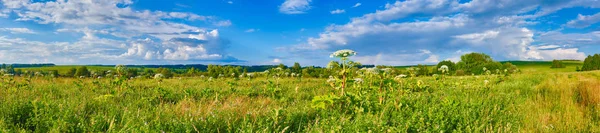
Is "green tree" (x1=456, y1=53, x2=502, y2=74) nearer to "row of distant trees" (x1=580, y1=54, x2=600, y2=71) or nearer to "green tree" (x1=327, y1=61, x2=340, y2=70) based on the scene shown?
"row of distant trees" (x1=580, y1=54, x2=600, y2=71)

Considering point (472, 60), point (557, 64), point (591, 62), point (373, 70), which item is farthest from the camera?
point (472, 60)

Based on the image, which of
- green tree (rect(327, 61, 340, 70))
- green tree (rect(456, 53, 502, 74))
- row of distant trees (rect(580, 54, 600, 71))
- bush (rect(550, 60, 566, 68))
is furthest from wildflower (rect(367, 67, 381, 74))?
bush (rect(550, 60, 566, 68))

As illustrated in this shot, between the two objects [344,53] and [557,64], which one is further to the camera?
[557,64]

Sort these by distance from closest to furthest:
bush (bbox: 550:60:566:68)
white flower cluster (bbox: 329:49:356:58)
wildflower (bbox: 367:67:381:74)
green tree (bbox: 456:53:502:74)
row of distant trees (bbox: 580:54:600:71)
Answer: white flower cluster (bbox: 329:49:356:58)
wildflower (bbox: 367:67:381:74)
row of distant trees (bbox: 580:54:600:71)
green tree (bbox: 456:53:502:74)
bush (bbox: 550:60:566:68)

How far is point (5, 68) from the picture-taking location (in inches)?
460

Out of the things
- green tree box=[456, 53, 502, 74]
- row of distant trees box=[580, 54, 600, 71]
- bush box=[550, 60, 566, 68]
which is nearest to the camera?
row of distant trees box=[580, 54, 600, 71]

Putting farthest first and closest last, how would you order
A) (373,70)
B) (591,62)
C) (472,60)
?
(472,60) < (591,62) < (373,70)

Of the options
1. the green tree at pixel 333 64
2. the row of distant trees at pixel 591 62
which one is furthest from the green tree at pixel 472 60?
the green tree at pixel 333 64

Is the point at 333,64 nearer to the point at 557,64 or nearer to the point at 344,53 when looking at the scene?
the point at 344,53

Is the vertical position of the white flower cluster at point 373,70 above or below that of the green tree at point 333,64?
below

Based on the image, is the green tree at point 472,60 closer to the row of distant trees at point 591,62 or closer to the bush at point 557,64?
the bush at point 557,64

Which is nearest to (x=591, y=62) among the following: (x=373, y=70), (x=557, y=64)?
(x=557, y=64)

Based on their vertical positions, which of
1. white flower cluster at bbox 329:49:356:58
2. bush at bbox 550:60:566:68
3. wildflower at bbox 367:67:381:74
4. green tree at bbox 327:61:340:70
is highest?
bush at bbox 550:60:566:68

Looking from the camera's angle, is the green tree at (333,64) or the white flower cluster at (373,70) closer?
the green tree at (333,64)
